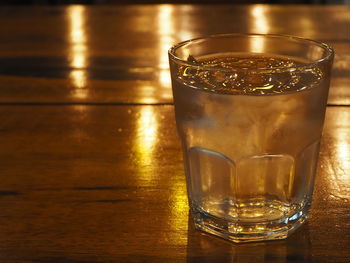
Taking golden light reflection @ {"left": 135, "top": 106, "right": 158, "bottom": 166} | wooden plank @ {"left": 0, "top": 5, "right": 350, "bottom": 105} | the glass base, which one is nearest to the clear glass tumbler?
the glass base

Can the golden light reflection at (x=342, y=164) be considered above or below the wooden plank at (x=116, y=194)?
above

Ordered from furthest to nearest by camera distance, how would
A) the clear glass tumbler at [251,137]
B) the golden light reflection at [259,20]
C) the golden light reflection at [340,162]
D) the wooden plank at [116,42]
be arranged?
the golden light reflection at [259,20], the wooden plank at [116,42], the golden light reflection at [340,162], the clear glass tumbler at [251,137]

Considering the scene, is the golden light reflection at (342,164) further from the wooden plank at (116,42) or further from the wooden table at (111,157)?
the wooden plank at (116,42)

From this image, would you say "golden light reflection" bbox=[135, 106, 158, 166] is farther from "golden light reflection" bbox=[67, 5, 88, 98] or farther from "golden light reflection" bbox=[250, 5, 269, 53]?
"golden light reflection" bbox=[250, 5, 269, 53]

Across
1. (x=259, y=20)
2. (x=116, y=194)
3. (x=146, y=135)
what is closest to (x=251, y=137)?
(x=116, y=194)

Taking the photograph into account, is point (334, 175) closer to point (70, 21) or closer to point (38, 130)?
point (38, 130)

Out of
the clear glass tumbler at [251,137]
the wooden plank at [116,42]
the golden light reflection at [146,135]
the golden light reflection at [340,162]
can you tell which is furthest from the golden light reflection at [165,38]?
the clear glass tumbler at [251,137]

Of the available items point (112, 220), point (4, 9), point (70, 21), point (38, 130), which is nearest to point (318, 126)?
point (112, 220)

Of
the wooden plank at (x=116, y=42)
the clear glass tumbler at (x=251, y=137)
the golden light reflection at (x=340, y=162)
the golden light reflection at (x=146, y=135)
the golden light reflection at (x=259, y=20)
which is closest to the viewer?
the clear glass tumbler at (x=251, y=137)
